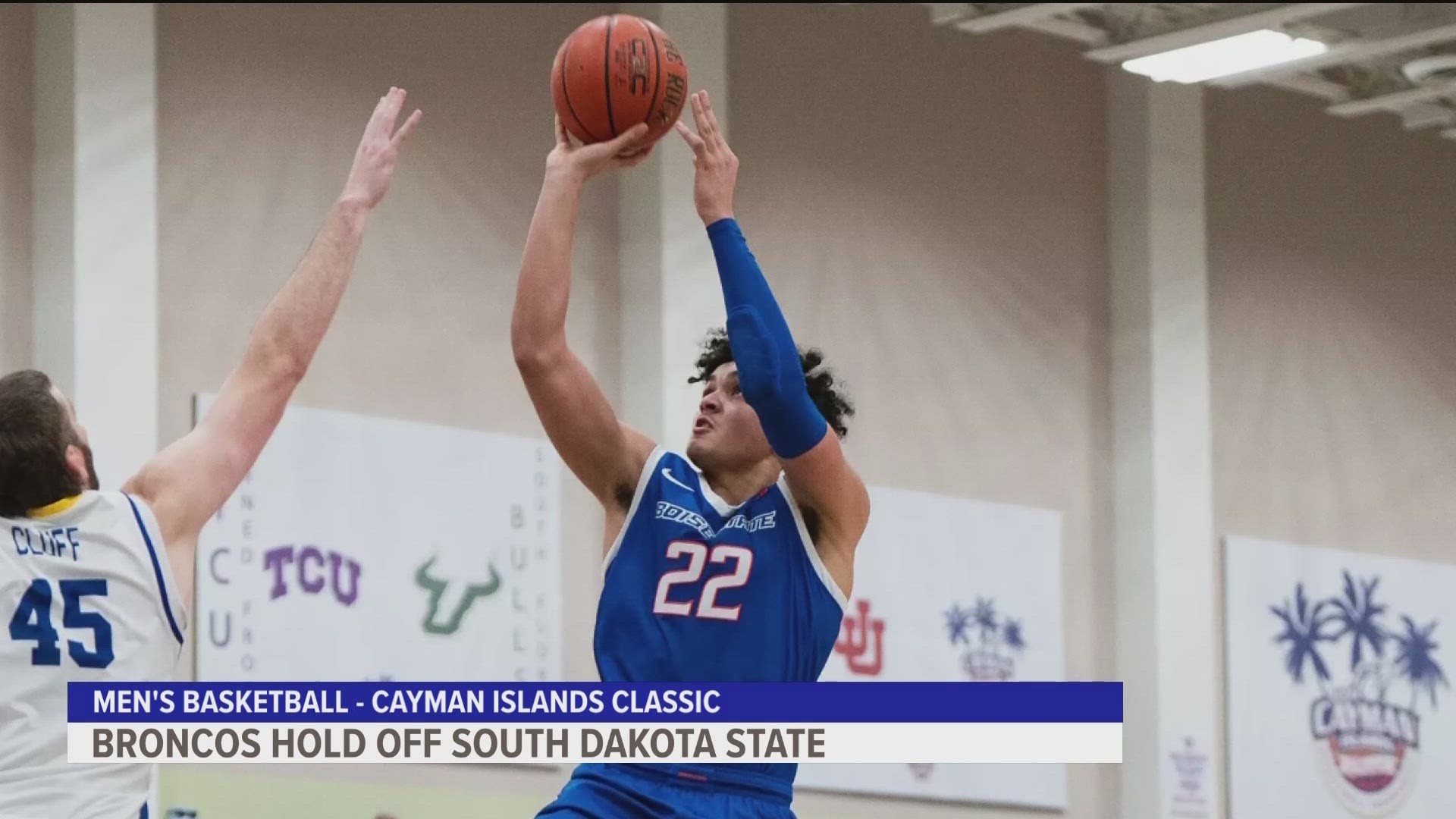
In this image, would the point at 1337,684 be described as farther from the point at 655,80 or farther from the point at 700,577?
the point at 700,577

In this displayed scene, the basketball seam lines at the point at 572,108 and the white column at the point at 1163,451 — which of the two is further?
the white column at the point at 1163,451

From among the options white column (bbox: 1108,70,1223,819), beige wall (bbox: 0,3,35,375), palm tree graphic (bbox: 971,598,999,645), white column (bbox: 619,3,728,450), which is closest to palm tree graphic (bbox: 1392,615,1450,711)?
white column (bbox: 1108,70,1223,819)

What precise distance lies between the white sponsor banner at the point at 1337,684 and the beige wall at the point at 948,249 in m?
0.85

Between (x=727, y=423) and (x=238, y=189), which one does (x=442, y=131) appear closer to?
(x=238, y=189)

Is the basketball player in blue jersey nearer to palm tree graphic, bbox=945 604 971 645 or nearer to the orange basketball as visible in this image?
the orange basketball

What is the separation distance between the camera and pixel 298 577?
876cm

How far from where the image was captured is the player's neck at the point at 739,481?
4.39 metres

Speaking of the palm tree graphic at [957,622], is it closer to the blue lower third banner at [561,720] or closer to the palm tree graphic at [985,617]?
the palm tree graphic at [985,617]

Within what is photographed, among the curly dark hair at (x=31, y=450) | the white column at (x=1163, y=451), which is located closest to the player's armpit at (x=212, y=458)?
the curly dark hair at (x=31, y=450)

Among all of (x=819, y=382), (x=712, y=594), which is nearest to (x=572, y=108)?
(x=819, y=382)

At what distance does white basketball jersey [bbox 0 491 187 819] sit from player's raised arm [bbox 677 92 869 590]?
3.74 ft

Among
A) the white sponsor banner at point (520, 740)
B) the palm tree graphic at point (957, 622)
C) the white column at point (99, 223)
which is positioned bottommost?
the white sponsor banner at point (520, 740)

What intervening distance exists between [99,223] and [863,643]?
Result: 4.11m

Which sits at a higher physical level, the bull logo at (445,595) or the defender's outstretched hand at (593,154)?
the defender's outstretched hand at (593,154)
